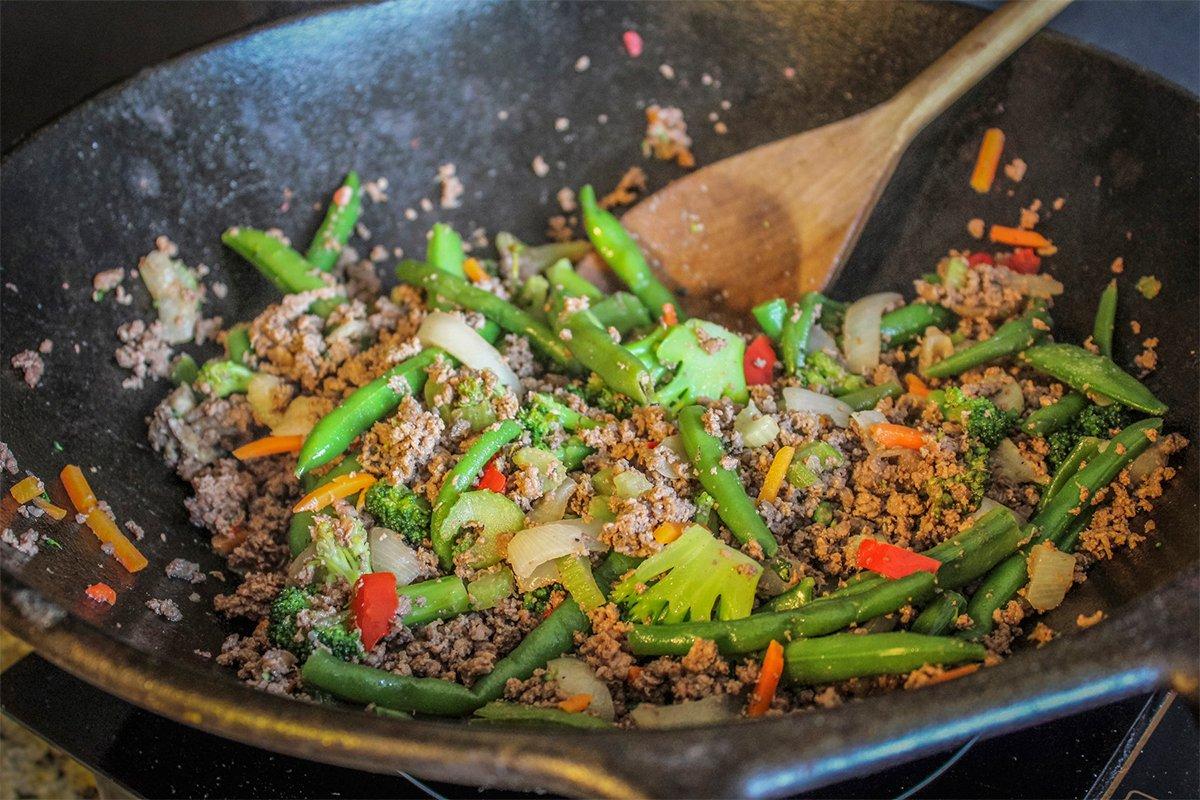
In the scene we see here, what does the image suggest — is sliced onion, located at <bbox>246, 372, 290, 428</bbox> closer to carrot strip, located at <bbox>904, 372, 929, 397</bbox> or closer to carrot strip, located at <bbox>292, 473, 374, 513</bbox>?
carrot strip, located at <bbox>292, 473, 374, 513</bbox>

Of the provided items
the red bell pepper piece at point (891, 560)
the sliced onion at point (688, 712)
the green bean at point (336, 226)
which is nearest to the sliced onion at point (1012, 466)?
the red bell pepper piece at point (891, 560)

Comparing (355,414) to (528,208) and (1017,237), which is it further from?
(1017,237)

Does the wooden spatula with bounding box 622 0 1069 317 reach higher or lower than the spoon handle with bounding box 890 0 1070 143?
lower

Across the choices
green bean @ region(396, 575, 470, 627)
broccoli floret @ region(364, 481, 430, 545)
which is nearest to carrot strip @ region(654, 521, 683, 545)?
green bean @ region(396, 575, 470, 627)

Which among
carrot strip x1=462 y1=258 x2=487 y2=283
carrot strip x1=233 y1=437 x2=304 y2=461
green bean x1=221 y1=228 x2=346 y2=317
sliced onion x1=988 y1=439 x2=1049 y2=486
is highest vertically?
green bean x1=221 y1=228 x2=346 y2=317

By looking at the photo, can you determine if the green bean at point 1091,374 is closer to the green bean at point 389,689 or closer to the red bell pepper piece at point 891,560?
the red bell pepper piece at point 891,560

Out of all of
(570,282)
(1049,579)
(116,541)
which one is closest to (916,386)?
(1049,579)
